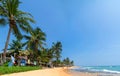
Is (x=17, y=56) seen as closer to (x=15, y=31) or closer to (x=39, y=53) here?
(x=39, y=53)

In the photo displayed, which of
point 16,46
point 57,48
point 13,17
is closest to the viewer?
point 13,17

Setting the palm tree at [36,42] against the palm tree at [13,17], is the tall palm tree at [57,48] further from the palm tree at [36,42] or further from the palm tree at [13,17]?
the palm tree at [13,17]

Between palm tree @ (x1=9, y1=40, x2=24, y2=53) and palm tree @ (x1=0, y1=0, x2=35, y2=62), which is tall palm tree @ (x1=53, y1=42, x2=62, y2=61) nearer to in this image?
palm tree @ (x1=9, y1=40, x2=24, y2=53)

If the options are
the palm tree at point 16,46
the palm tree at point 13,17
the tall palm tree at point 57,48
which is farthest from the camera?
the tall palm tree at point 57,48

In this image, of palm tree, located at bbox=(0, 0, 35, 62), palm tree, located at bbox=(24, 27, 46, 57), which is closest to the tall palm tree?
palm tree, located at bbox=(24, 27, 46, 57)

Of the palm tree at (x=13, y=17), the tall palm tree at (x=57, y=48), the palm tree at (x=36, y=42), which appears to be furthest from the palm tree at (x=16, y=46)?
the tall palm tree at (x=57, y=48)

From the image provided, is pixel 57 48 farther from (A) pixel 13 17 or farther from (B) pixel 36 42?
(A) pixel 13 17

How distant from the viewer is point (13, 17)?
26609mm

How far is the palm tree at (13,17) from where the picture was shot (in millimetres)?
25938

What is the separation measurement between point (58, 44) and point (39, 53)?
92.2 feet

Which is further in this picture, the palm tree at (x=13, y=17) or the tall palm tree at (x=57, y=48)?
the tall palm tree at (x=57, y=48)

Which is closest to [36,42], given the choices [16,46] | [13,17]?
[16,46]

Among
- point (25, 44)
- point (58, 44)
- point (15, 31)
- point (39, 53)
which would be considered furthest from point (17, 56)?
point (58, 44)

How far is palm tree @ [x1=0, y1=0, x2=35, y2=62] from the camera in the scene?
25.9m
